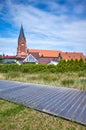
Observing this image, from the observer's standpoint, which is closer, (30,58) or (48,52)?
(30,58)

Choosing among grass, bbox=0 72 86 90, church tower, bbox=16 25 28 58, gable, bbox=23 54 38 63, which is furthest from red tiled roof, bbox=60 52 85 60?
grass, bbox=0 72 86 90

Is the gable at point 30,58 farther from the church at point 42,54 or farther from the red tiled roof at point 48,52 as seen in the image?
the red tiled roof at point 48,52

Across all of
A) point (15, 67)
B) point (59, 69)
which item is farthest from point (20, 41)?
point (59, 69)

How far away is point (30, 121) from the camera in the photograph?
4.50 meters

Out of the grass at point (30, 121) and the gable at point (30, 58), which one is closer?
the grass at point (30, 121)

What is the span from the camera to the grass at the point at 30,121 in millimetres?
4098

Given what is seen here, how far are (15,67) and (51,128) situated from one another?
918 inches

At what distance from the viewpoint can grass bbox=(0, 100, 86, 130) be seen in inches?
161

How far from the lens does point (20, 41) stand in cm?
6600

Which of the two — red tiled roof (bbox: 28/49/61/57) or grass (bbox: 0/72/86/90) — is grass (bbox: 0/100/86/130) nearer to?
grass (bbox: 0/72/86/90)

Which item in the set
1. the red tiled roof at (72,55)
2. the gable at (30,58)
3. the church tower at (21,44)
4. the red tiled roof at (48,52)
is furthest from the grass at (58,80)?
the church tower at (21,44)

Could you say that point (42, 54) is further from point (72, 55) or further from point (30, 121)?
point (30, 121)

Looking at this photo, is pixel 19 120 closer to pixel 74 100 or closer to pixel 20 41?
pixel 74 100

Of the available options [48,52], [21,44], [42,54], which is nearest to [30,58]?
[42,54]
